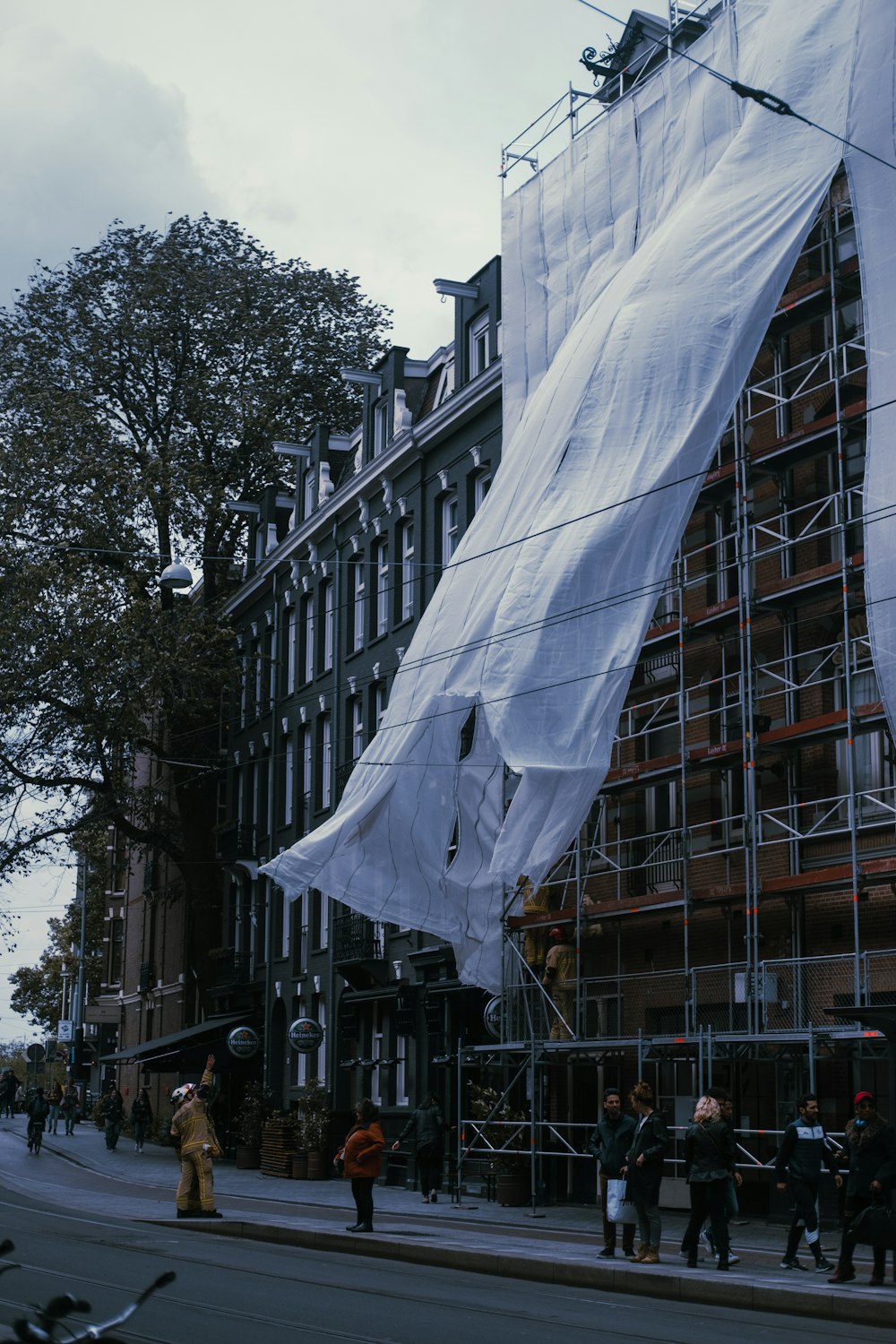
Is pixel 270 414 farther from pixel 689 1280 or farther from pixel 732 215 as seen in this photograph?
pixel 689 1280

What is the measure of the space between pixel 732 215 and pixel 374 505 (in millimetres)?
18735

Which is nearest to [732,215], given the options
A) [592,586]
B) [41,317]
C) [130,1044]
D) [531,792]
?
[592,586]

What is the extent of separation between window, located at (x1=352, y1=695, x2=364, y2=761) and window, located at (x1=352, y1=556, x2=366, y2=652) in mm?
1290

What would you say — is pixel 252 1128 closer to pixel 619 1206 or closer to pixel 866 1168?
pixel 619 1206

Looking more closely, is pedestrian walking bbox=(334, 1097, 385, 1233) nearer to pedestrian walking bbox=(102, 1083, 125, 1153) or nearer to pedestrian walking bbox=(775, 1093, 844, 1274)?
pedestrian walking bbox=(775, 1093, 844, 1274)

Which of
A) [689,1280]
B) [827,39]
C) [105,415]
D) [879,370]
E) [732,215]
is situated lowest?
[689,1280]

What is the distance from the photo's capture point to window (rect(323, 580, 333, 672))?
1699 inches

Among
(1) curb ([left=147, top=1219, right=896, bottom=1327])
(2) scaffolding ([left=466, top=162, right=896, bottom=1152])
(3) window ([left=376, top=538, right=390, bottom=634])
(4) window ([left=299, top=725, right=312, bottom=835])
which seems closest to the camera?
(1) curb ([left=147, top=1219, right=896, bottom=1327])

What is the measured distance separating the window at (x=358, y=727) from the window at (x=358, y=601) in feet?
4.23

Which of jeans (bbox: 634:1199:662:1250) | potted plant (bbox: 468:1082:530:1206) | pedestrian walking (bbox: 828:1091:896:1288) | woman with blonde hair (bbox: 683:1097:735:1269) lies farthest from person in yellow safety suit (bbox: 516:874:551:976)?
pedestrian walking (bbox: 828:1091:896:1288)

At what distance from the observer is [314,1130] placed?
35.2m

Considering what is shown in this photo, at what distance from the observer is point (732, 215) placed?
2267cm

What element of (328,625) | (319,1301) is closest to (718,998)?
(319,1301)

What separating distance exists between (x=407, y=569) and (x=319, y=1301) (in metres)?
26.0
